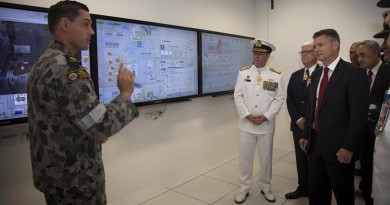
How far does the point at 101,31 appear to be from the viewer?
7.29ft

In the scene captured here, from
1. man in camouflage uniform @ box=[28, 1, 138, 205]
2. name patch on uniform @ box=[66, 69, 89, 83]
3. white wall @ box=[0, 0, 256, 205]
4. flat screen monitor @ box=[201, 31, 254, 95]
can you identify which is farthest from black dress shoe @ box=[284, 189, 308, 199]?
name patch on uniform @ box=[66, 69, 89, 83]

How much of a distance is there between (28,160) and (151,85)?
1239mm

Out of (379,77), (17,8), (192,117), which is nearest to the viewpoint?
(17,8)

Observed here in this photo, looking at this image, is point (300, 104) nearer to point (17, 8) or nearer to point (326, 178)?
point (326, 178)

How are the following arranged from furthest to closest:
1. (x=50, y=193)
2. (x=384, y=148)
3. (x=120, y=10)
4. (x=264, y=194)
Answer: (x=264, y=194) < (x=120, y=10) < (x=384, y=148) < (x=50, y=193)

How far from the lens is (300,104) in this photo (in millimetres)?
2906

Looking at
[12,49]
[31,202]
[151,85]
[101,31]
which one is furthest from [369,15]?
[31,202]

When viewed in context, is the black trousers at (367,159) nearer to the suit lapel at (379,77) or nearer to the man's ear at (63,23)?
the suit lapel at (379,77)

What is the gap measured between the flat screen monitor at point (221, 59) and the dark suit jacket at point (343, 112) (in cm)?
163

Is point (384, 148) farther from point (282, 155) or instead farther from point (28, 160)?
point (282, 155)

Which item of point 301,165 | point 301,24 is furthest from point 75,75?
point 301,24

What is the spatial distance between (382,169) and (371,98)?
1.30m

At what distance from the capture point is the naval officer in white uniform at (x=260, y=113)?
2795 mm

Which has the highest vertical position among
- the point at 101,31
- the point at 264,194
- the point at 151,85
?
the point at 101,31
